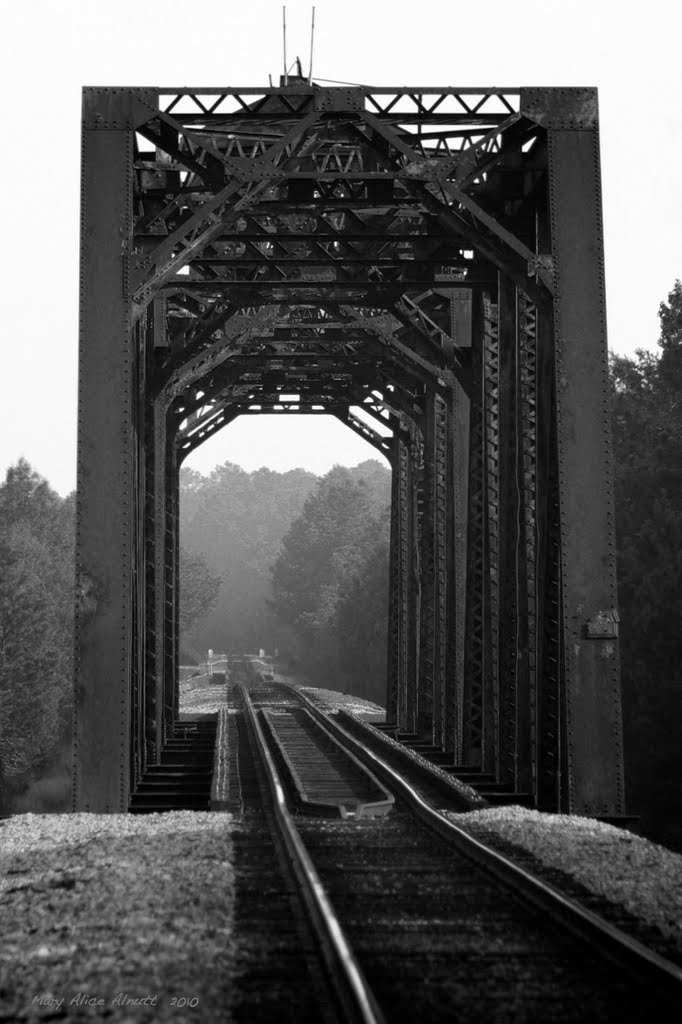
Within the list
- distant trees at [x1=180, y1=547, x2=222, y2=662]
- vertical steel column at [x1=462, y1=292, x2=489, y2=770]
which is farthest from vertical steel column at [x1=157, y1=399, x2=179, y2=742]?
distant trees at [x1=180, y1=547, x2=222, y2=662]

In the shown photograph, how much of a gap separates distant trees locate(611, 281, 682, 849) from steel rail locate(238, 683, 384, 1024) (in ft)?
77.5

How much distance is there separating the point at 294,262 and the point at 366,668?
196ft

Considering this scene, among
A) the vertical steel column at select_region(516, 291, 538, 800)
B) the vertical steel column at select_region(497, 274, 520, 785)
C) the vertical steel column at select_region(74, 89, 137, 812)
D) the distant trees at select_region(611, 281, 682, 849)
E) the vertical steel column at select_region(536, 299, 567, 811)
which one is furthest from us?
the distant trees at select_region(611, 281, 682, 849)

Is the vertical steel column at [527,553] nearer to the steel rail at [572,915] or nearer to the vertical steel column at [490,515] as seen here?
the vertical steel column at [490,515]

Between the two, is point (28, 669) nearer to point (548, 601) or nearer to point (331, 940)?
point (548, 601)

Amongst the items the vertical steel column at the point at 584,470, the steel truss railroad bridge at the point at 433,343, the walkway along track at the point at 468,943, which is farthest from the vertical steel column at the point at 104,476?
the vertical steel column at the point at 584,470

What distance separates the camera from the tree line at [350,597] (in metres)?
37.6

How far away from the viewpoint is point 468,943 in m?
7.18

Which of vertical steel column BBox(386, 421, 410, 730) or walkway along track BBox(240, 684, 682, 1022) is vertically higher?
vertical steel column BBox(386, 421, 410, 730)

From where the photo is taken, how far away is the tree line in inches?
1480

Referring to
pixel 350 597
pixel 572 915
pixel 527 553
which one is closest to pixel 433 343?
pixel 527 553

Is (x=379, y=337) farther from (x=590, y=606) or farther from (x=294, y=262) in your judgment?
(x=590, y=606)

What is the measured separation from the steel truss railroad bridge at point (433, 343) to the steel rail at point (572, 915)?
261 centimetres

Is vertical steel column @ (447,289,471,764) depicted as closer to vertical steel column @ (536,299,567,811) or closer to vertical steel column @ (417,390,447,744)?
vertical steel column @ (417,390,447,744)
